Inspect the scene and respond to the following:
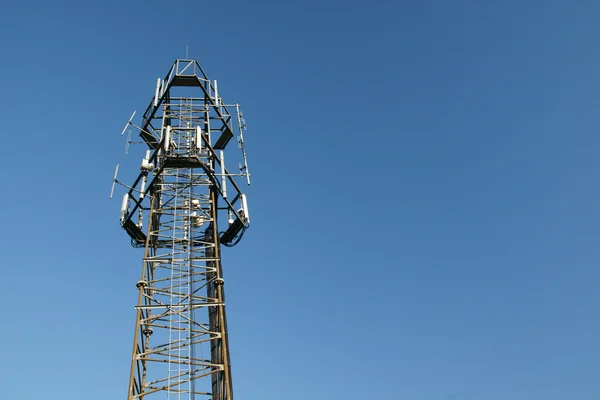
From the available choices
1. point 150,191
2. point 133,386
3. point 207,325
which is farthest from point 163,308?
point 150,191

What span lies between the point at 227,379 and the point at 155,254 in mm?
8666

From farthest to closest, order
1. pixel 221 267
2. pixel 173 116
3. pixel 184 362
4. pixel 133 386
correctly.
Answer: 1. pixel 173 116
2. pixel 221 267
3. pixel 184 362
4. pixel 133 386

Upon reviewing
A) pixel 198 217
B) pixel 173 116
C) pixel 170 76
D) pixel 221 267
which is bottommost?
pixel 221 267

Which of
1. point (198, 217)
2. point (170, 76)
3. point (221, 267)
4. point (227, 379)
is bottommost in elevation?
point (227, 379)

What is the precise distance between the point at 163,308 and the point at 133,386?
164 inches

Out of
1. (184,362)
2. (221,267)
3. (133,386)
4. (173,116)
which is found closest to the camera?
(133,386)

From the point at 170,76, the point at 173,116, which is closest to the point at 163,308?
the point at 173,116

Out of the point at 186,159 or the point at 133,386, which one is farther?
the point at 186,159

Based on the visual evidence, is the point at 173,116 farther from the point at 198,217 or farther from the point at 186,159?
the point at 198,217

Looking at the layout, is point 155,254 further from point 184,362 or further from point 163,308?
point 184,362

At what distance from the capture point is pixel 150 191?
33.3 meters

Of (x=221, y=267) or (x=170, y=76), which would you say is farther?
(x=170, y=76)

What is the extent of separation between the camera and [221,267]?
101 ft

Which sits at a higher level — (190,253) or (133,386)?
(190,253)
